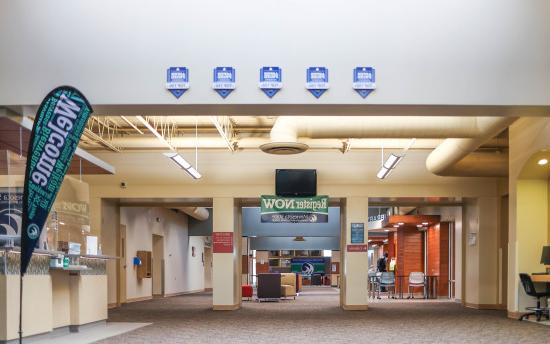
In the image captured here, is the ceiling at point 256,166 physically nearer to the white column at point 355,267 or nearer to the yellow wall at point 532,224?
the white column at point 355,267

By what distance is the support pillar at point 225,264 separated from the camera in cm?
1468

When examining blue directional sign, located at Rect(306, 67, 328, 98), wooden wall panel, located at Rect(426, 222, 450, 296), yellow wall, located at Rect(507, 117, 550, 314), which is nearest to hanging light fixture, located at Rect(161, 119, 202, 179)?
blue directional sign, located at Rect(306, 67, 328, 98)

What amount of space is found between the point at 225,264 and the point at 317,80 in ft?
28.4

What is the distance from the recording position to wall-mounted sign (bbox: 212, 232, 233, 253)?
48.6 ft

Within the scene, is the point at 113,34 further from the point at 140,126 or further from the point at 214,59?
the point at 140,126

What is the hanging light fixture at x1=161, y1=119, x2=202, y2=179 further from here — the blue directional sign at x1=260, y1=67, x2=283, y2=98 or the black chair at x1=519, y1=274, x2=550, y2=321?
the black chair at x1=519, y1=274, x2=550, y2=321

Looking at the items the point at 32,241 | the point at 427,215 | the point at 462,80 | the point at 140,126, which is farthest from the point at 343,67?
the point at 427,215

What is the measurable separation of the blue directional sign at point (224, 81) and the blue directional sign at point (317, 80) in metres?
0.75

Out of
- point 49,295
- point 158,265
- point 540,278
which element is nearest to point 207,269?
point 158,265

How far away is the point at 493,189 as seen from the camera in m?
14.9

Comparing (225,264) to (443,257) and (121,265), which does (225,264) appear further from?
(443,257)

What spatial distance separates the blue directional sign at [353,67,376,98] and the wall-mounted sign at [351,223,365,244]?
8.34 m

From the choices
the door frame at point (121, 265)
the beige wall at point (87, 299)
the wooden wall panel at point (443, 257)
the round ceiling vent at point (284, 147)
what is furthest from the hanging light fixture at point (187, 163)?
the wooden wall panel at point (443, 257)

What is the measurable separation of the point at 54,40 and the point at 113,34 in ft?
1.94
